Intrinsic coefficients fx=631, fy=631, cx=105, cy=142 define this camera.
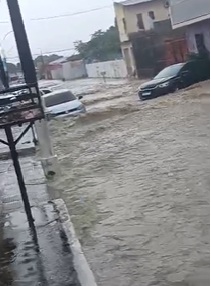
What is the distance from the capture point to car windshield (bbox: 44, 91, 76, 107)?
24.4 meters

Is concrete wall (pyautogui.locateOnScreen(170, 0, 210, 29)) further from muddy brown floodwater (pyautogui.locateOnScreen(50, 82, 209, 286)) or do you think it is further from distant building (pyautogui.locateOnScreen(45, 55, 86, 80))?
distant building (pyautogui.locateOnScreen(45, 55, 86, 80))

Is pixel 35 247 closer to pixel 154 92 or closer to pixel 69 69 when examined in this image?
pixel 154 92

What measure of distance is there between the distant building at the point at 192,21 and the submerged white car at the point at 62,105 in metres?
6.10

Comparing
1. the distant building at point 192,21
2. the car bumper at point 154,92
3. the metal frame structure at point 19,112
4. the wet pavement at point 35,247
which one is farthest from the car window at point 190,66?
the metal frame structure at point 19,112

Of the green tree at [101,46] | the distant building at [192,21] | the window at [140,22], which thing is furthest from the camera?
the green tree at [101,46]

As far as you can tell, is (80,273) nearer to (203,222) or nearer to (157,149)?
(203,222)

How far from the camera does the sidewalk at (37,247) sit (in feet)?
18.3

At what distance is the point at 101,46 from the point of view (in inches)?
2331

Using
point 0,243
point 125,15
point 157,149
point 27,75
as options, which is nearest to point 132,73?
point 125,15

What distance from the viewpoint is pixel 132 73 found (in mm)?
43219

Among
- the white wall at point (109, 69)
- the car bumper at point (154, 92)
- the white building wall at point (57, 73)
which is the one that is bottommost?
the white building wall at point (57, 73)

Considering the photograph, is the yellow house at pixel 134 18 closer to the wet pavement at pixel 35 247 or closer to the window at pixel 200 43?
the window at pixel 200 43

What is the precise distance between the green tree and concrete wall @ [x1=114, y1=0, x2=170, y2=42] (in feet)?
12.9

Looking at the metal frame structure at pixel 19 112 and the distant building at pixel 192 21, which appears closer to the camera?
the metal frame structure at pixel 19 112
